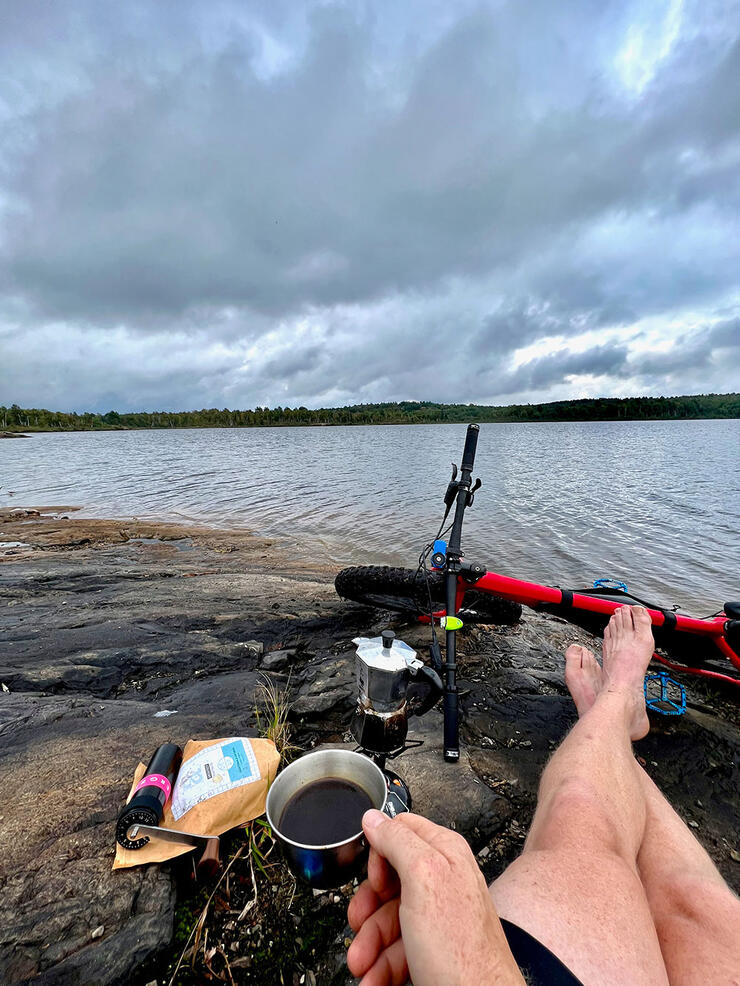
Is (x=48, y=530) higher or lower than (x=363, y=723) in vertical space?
lower

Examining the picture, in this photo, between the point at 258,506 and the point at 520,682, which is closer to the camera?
the point at 520,682

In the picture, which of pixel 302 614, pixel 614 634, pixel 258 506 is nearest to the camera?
pixel 614 634

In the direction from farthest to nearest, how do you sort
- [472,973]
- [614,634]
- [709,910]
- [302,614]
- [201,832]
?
[302,614] < [614,634] < [201,832] < [709,910] < [472,973]

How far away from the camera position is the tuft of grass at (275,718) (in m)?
2.38

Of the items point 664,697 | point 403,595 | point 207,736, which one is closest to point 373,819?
point 207,736

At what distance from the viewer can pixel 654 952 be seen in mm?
1126

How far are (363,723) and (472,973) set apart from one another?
1.04 meters

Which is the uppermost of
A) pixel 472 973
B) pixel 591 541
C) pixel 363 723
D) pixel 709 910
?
pixel 472 973

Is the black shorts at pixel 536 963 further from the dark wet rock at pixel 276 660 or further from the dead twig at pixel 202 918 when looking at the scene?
the dark wet rock at pixel 276 660

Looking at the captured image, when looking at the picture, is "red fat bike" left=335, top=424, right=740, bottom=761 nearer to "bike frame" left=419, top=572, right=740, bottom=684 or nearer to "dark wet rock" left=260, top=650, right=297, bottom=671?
"bike frame" left=419, top=572, right=740, bottom=684

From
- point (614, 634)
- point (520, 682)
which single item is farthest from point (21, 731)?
point (614, 634)

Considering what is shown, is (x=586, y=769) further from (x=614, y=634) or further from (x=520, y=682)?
(x=520, y=682)

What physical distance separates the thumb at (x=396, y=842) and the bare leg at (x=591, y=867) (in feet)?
1.53

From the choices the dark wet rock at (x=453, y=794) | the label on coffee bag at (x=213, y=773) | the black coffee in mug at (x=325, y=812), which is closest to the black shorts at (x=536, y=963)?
the black coffee in mug at (x=325, y=812)
